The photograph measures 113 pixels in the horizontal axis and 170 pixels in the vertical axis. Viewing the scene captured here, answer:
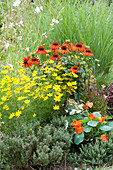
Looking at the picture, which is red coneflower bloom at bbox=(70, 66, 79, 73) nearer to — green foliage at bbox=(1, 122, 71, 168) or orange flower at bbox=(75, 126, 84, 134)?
orange flower at bbox=(75, 126, 84, 134)

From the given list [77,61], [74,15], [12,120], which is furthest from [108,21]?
[12,120]

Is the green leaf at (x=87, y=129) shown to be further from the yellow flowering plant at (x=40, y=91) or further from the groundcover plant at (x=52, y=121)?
the yellow flowering plant at (x=40, y=91)

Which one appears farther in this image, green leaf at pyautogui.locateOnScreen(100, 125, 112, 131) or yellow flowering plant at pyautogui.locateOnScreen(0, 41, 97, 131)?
green leaf at pyautogui.locateOnScreen(100, 125, 112, 131)

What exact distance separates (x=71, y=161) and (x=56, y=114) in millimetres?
604

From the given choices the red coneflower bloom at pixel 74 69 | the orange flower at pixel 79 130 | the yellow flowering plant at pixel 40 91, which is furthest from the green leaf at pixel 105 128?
the red coneflower bloom at pixel 74 69

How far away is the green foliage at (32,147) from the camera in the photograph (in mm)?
2162

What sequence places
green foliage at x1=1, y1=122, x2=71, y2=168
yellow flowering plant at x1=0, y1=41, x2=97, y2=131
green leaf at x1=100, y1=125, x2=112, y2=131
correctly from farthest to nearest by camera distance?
green leaf at x1=100, y1=125, x2=112, y2=131
yellow flowering plant at x1=0, y1=41, x2=97, y2=131
green foliage at x1=1, y1=122, x2=71, y2=168

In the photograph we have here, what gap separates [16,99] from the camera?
2598mm

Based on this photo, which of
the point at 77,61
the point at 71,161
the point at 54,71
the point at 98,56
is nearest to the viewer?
the point at 71,161

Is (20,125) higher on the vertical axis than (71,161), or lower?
higher

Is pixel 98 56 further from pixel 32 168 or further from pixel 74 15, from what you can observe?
pixel 32 168

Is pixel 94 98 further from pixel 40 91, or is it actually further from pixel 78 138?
pixel 40 91

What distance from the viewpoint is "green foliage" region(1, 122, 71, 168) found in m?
2.16

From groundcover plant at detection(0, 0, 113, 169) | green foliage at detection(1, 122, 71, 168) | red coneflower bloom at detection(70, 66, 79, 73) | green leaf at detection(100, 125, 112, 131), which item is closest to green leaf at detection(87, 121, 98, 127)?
groundcover plant at detection(0, 0, 113, 169)
